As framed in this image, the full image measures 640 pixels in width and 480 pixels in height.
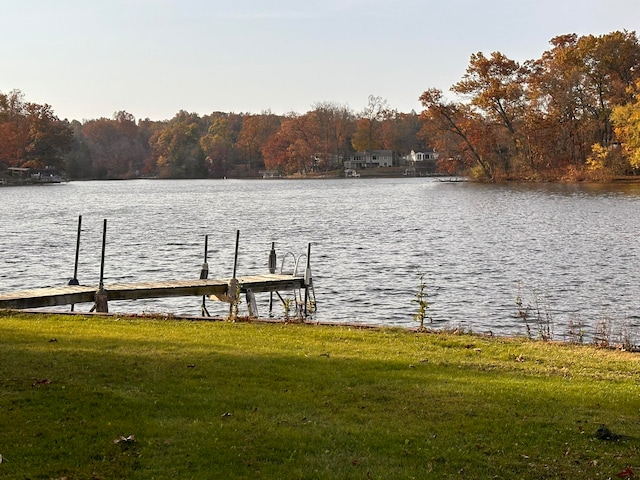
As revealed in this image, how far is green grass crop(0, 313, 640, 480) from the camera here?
7.55 meters

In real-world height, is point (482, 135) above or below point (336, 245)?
above

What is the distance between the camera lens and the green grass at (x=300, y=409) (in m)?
7.55

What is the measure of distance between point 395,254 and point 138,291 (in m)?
20.7

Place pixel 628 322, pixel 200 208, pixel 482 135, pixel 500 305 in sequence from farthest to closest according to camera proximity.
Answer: pixel 482 135
pixel 200 208
pixel 500 305
pixel 628 322

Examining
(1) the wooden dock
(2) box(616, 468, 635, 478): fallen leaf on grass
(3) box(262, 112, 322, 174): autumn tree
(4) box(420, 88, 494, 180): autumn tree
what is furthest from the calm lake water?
(3) box(262, 112, 322, 174): autumn tree

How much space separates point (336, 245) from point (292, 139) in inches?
5938

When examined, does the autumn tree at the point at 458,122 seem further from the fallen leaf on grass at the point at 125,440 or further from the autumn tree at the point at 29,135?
the fallen leaf on grass at the point at 125,440

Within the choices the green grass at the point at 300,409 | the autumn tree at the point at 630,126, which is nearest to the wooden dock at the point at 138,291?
the green grass at the point at 300,409

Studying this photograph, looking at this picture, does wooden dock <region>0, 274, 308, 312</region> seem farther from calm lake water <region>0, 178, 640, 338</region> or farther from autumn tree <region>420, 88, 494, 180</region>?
autumn tree <region>420, 88, 494, 180</region>

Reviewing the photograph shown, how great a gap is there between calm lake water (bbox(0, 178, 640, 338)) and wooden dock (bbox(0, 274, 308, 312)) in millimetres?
1778

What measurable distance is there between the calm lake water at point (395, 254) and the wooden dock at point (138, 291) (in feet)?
5.83

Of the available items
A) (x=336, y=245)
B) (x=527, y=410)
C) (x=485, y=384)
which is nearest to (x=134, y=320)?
(x=485, y=384)

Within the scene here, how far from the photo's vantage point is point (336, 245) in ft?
146

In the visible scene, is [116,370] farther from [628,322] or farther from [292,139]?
[292,139]
